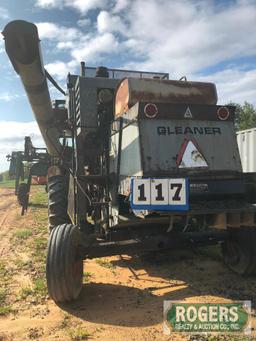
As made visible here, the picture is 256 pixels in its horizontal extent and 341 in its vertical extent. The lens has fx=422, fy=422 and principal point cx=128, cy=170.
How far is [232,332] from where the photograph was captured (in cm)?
423

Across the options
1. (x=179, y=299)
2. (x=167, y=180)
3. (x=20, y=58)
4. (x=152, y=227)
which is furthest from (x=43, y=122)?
(x=179, y=299)

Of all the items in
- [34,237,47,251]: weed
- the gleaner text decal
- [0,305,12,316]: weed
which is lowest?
[0,305,12,316]: weed

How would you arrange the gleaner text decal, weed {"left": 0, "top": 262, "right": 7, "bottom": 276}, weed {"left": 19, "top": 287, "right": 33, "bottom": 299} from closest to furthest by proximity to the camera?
the gleaner text decal < weed {"left": 19, "top": 287, "right": 33, "bottom": 299} < weed {"left": 0, "top": 262, "right": 7, "bottom": 276}

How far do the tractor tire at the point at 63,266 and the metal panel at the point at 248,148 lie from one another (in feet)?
21.9

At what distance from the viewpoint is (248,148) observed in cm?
1099

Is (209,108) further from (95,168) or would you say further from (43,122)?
(43,122)

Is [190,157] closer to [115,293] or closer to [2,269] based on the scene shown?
[115,293]

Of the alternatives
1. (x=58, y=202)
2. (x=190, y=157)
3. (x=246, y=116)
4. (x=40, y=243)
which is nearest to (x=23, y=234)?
(x=40, y=243)

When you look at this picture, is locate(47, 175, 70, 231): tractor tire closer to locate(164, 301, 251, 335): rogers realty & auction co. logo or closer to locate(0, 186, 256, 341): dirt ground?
locate(0, 186, 256, 341): dirt ground

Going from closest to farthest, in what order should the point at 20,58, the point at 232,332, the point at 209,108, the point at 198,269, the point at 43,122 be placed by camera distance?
the point at 232,332 → the point at 20,58 → the point at 209,108 → the point at 198,269 → the point at 43,122

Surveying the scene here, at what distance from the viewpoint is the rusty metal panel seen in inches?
218

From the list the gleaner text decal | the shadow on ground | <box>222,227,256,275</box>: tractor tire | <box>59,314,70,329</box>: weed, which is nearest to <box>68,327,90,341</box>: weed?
<box>59,314,70,329</box>: weed

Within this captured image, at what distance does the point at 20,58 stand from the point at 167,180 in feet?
7.33

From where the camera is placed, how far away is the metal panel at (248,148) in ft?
35.2
